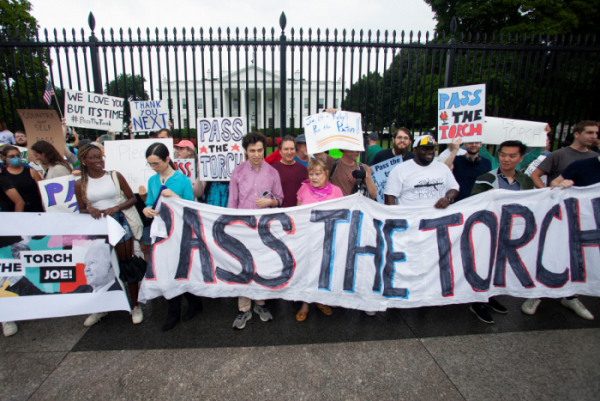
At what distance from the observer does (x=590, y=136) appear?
3857mm

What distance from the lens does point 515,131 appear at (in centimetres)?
495

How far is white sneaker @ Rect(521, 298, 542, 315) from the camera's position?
351 centimetres

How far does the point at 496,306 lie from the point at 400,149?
2276 mm

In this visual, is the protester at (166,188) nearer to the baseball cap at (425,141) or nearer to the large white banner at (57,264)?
the large white banner at (57,264)

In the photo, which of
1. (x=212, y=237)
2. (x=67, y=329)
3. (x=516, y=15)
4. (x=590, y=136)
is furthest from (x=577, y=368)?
(x=516, y=15)

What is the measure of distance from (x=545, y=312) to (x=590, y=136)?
2196mm

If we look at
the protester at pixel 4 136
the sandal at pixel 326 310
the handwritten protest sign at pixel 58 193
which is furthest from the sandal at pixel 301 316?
the protester at pixel 4 136

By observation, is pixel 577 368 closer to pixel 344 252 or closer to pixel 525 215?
pixel 525 215

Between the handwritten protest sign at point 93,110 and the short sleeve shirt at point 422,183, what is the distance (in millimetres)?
4673

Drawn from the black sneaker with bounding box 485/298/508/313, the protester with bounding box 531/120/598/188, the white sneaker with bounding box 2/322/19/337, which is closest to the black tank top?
the white sneaker with bounding box 2/322/19/337

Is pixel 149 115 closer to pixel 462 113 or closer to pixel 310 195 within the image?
pixel 310 195

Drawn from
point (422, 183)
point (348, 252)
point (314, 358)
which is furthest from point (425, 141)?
point (314, 358)

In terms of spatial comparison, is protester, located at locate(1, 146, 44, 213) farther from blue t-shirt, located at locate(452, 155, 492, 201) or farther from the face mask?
blue t-shirt, located at locate(452, 155, 492, 201)

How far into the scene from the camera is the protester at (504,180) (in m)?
3.48
